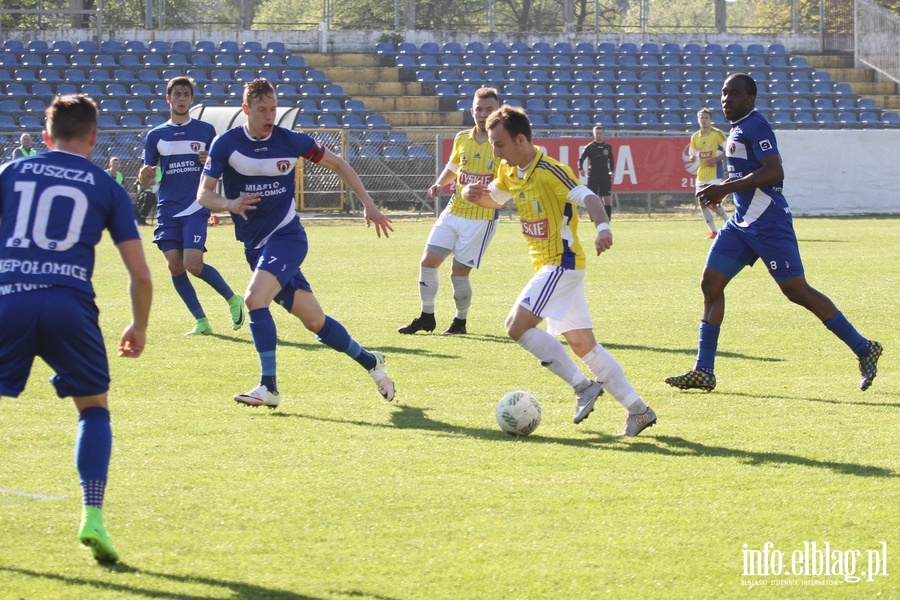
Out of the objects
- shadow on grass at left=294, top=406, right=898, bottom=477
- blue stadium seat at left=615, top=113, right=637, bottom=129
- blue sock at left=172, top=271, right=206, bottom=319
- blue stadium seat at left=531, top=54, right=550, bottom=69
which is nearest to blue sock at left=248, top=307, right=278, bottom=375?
shadow on grass at left=294, top=406, right=898, bottom=477

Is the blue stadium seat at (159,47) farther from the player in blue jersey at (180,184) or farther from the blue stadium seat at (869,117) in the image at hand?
the player in blue jersey at (180,184)

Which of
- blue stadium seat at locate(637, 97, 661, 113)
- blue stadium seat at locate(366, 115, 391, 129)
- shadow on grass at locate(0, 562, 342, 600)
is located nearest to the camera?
shadow on grass at locate(0, 562, 342, 600)

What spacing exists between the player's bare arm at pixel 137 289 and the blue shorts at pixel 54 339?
0.18m

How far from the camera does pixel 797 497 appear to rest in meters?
5.36

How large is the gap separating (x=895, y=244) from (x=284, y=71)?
1948 centimetres

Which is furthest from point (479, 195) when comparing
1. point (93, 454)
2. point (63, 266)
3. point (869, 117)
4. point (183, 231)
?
point (869, 117)

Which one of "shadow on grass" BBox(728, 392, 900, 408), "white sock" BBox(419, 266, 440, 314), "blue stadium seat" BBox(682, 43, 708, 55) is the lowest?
"shadow on grass" BBox(728, 392, 900, 408)

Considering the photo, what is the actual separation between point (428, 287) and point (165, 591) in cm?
701

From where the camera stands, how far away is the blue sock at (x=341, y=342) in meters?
7.65

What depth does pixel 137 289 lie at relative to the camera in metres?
4.58

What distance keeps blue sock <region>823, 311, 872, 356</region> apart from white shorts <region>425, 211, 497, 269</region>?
3609 mm

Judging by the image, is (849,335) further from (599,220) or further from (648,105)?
(648,105)

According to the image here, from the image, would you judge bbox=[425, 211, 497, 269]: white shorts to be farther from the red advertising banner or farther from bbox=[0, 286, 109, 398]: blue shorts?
the red advertising banner

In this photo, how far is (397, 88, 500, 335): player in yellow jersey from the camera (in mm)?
10797
